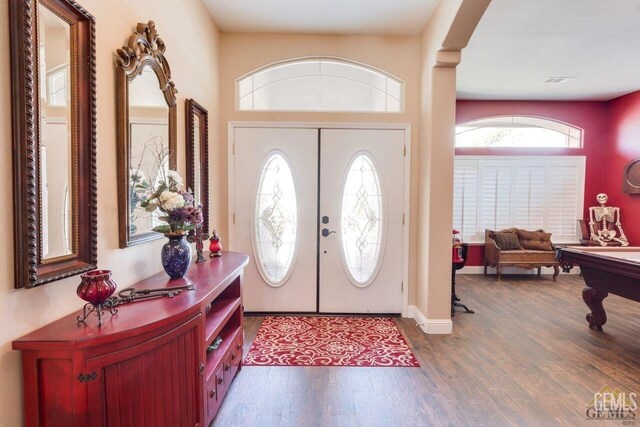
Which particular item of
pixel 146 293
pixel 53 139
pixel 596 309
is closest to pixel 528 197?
pixel 596 309

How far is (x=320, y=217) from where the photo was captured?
12.1ft

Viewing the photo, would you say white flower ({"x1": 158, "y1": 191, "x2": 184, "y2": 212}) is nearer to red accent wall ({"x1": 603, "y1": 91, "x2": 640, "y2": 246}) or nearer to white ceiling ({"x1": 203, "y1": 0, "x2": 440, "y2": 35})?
white ceiling ({"x1": 203, "y1": 0, "x2": 440, "y2": 35})

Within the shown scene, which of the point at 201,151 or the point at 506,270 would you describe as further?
the point at 506,270

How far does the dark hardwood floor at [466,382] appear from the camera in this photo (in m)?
2.08

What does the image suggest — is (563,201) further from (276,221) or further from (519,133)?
(276,221)

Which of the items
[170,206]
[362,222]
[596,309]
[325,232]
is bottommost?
[596,309]

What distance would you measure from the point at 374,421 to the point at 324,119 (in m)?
2.83

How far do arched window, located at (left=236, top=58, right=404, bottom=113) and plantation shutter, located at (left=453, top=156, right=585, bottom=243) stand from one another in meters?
2.77

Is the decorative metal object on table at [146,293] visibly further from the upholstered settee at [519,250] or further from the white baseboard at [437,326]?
the upholstered settee at [519,250]

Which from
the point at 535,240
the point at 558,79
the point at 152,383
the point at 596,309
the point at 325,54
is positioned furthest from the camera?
the point at 535,240

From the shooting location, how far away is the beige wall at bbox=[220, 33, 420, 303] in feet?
11.9

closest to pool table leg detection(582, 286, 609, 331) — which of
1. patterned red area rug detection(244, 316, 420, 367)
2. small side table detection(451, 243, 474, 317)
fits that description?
small side table detection(451, 243, 474, 317)

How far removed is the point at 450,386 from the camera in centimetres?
240

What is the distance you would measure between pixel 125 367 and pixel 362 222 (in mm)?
2797
